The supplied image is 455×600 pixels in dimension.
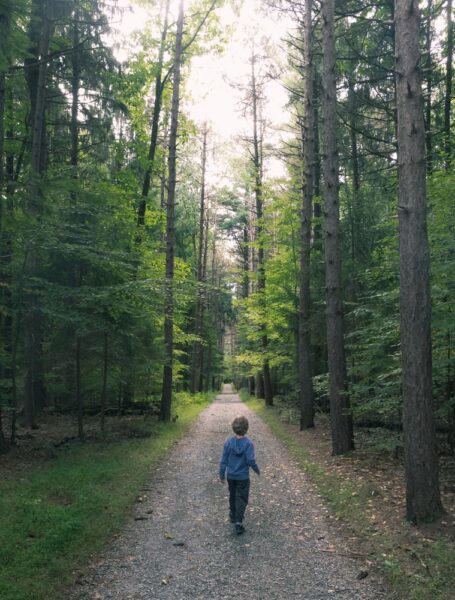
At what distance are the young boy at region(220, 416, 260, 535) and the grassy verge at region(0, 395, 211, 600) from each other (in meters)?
1.57

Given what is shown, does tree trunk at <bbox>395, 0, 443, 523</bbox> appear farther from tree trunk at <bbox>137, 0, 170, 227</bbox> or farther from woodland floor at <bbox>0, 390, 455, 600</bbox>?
tree trunk at <bbox>137, 0, 170, 227</bbox>

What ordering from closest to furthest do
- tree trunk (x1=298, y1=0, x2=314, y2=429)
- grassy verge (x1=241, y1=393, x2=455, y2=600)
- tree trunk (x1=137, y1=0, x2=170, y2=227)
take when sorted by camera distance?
1. grassy verge (x1=241, y1=393, x2=455, y2=600)
2. tree trunk (x1=298, y1=0, x2=314, y2=429)
3. tree trunk (x1=137, y1=0, x2=170, y2=227)

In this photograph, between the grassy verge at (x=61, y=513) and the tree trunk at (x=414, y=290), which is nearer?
the grassy verge at (x=61, y=513)

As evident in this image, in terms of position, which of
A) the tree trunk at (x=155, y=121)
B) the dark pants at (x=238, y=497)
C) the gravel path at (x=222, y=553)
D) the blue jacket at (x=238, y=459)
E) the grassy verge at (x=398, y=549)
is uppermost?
the tree trunk at (x=155, y=121)

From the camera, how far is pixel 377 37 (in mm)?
13664

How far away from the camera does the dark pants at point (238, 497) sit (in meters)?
5.91

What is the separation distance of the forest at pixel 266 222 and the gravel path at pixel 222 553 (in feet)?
5.35

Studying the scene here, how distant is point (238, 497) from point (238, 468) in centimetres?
37

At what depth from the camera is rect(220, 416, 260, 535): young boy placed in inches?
234

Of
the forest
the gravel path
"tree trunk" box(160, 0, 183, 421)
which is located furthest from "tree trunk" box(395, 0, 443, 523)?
"tree trunk" box(160, 0, 183, 421)

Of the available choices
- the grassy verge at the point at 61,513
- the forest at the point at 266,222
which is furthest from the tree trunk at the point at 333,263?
the grassy verge at the point at 61,513

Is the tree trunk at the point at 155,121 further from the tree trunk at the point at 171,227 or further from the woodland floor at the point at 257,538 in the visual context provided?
the woodland floor at the point at 257,538

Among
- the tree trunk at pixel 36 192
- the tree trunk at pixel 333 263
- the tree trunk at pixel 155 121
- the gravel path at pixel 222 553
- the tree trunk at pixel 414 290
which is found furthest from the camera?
the tree trunk at pixel 155 121

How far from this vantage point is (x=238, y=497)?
234 inches
